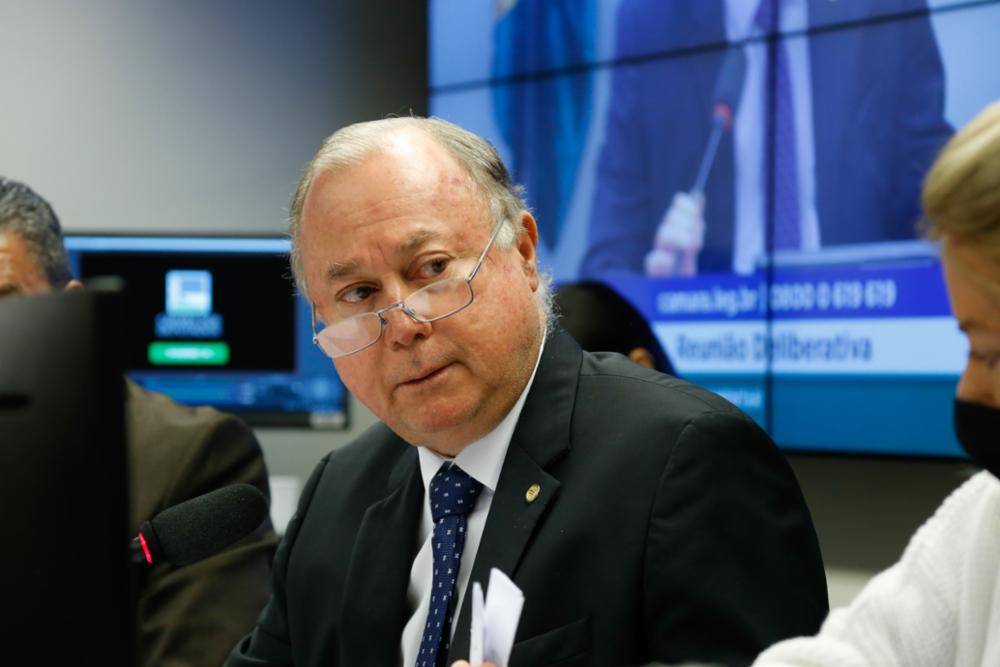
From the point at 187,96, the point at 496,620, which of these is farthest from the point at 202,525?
the point at 187,96

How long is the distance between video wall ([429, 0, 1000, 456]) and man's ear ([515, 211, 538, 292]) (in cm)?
170

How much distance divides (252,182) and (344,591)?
3.32 meters

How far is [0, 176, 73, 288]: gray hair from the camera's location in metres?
2.19

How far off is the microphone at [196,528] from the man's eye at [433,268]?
371mm

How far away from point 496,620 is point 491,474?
39cm

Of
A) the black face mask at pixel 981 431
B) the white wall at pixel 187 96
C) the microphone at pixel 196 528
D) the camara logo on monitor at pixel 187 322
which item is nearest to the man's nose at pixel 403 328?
the microphone at pixel 196 528

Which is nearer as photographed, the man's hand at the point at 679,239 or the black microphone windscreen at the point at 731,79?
the black microphone windscreen at the point at 731,79

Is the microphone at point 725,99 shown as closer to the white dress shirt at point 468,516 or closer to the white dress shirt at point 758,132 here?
the white dress shirt at point 758,132

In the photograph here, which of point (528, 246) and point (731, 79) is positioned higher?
point (731, 79)

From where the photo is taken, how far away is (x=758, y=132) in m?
3.48

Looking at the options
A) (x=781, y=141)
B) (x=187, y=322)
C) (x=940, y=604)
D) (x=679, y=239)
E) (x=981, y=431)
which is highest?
(x=781, y=141)

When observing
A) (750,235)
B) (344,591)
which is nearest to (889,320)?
(750,235)

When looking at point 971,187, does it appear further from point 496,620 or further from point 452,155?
point 452,155

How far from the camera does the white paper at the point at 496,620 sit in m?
1.06
